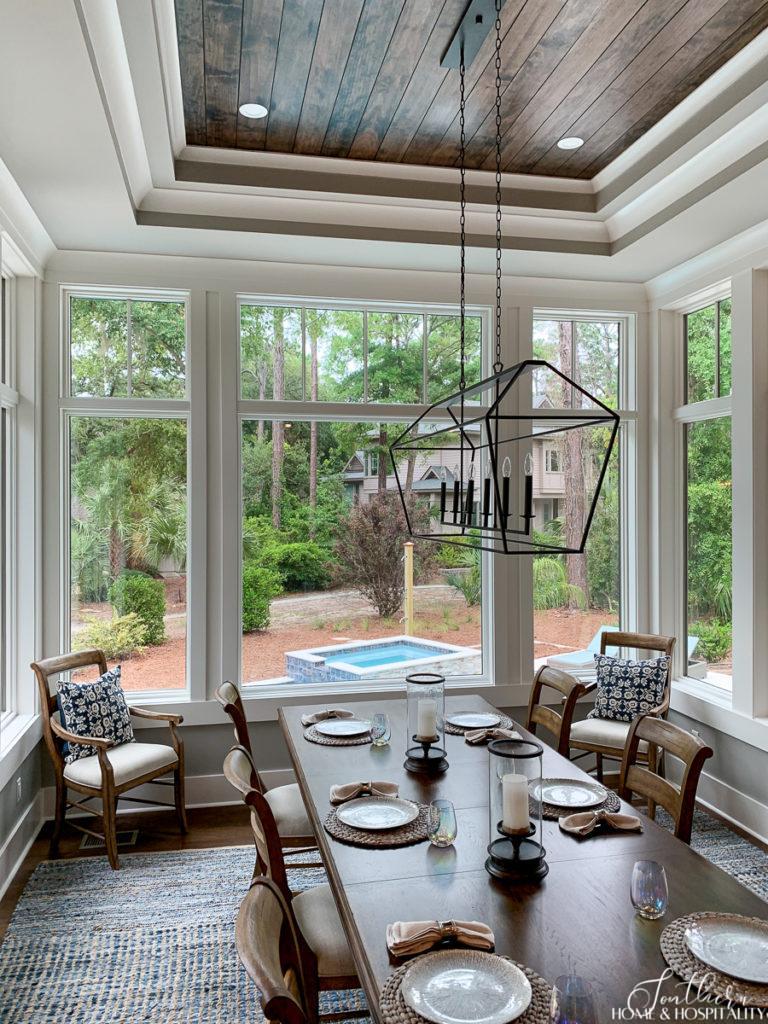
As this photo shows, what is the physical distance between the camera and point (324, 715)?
10.9 feet

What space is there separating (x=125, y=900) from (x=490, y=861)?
2017mm

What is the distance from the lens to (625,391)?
486 cm

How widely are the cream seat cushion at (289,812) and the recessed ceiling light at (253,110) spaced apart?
9.06 feet

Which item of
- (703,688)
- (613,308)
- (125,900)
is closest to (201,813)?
(125,900)

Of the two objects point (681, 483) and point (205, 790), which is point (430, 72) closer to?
point (681, 483)

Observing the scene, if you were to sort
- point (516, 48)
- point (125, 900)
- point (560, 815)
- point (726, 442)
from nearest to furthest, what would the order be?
point (560, 815) < point (516, 48) < point (125, 900) < point (726, 442)

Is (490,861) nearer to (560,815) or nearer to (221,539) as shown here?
(560,815)

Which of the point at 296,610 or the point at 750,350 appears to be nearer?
the point at 750,350

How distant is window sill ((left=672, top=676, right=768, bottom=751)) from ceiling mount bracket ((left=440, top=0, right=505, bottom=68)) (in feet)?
10.8

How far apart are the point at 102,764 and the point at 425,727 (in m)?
1.61

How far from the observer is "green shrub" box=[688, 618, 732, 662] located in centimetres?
426

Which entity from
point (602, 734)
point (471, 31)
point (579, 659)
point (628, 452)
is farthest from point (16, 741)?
point (628, 452)

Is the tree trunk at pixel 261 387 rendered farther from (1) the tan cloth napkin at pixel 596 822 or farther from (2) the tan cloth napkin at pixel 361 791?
(1) the tan cloth napkin at pixel 596 822

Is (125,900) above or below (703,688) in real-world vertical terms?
below
